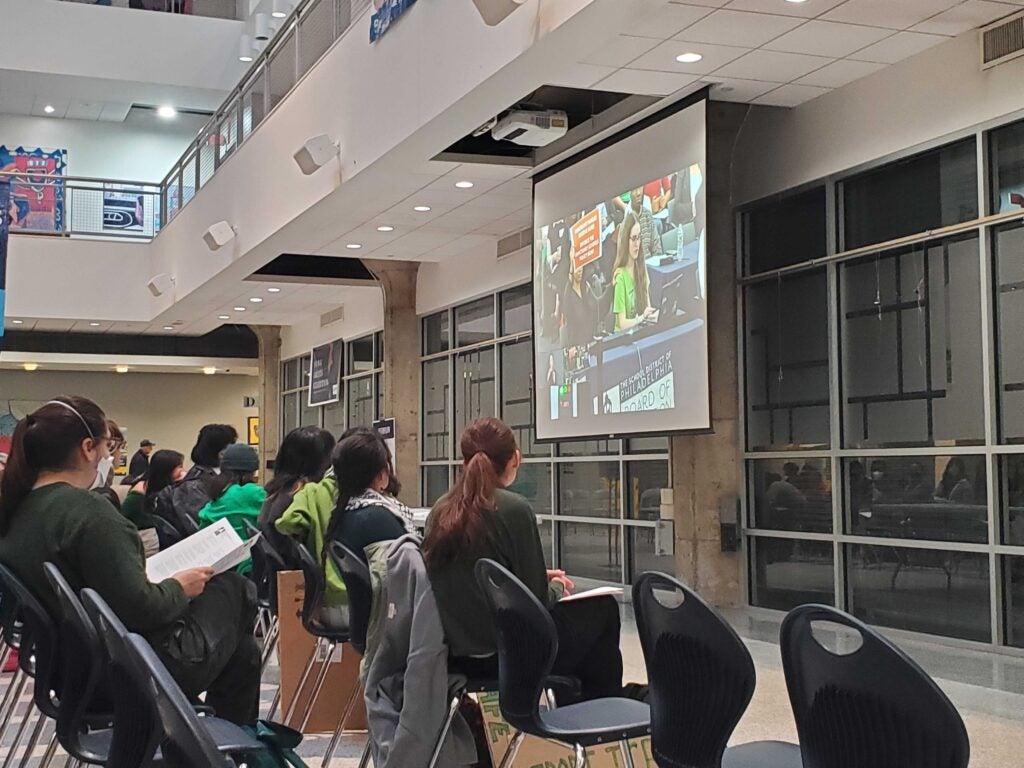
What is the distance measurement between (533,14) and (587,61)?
61 centimetres

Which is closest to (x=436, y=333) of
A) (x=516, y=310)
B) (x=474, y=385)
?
(x=474, y=385)

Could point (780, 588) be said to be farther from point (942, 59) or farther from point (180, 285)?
point (180, 285)

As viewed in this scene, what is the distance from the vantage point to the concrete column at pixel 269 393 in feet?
63.1

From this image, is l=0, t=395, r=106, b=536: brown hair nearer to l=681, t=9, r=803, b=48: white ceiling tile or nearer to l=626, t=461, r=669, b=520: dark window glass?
l=681, t=9, r=803, b=48: white ceiling tile

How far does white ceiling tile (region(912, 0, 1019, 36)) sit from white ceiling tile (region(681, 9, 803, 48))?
2.42ft

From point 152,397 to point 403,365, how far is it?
31.2 ft

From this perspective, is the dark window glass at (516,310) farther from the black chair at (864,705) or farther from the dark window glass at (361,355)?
the black chair at (864,705)

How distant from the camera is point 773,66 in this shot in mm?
7105

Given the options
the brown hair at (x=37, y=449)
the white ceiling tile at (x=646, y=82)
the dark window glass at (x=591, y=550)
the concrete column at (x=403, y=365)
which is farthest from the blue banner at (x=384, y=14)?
the brown hair at (x=37, y=449)

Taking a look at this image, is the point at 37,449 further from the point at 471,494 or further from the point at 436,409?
the point at 436,409

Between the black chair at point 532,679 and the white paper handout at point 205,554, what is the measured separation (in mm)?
641

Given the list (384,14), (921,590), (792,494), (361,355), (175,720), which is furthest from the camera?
(361,355)

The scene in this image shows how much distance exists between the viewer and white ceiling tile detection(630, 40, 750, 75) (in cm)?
669

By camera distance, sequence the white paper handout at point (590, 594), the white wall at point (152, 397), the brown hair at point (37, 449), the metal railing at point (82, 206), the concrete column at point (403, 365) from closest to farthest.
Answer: the brown hair at point (37, 449), the white paper handout at point (590, 594), the concrete column at point (403, 365), the metal railing at point (82, 206), the white wall at point (152, 397)
